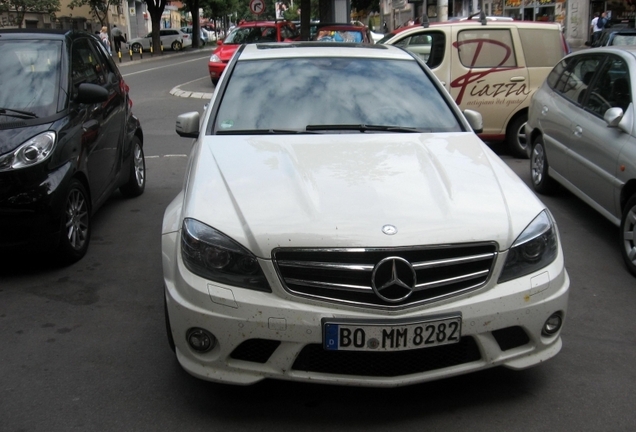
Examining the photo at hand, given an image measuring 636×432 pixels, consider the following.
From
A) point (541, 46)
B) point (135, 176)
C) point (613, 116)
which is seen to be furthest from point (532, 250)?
point (541, 46)

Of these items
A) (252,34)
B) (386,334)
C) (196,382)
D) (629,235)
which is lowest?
(196,382)

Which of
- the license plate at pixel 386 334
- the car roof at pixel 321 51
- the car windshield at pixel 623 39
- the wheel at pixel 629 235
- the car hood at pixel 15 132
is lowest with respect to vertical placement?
the wheel at pixel 629 235

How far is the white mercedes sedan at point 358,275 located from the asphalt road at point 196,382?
0.25m

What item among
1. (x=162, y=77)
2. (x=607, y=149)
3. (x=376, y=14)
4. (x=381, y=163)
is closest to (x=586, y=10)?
(x=162, y=77)

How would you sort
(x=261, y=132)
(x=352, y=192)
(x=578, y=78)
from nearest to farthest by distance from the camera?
(x=352, y=192) → (x=261, y=132) → (x=578, y=78)

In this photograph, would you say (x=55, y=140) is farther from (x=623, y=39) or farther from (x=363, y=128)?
(x=623, y=39)

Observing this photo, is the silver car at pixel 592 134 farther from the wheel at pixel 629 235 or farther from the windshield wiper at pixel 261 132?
the windshield wiper at pixel 261 132

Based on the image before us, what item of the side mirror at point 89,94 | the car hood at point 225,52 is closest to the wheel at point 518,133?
the side mirror at point 89,94

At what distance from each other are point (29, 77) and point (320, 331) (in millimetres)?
3858

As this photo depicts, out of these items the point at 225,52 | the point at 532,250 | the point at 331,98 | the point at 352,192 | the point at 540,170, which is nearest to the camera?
the point at 532,250

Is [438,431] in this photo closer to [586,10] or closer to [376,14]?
[586,10]

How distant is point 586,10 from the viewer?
1398 inches

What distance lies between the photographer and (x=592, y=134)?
240 inches

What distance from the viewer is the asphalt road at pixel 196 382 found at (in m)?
3.26
